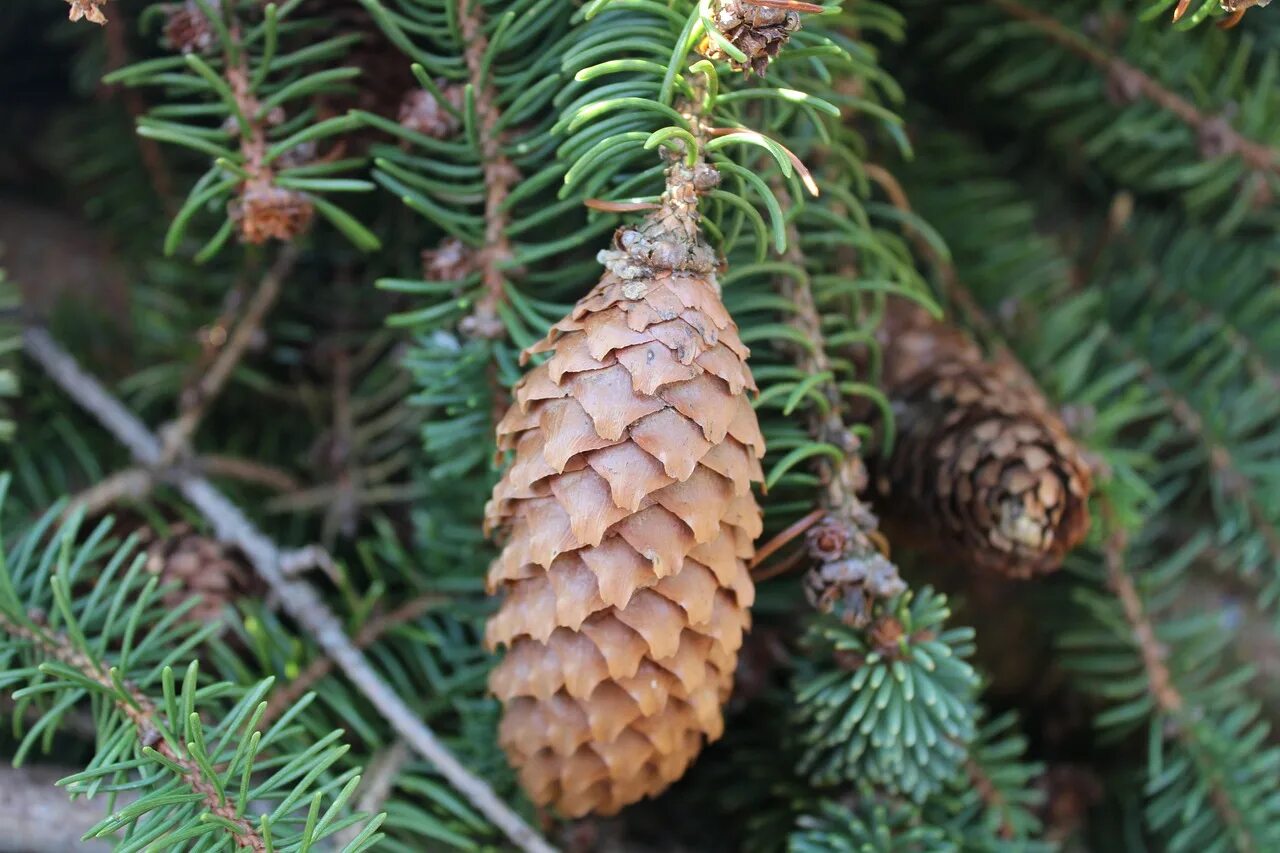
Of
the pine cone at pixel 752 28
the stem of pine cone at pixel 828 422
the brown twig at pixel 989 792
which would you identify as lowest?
the brown twig at pixel 989 792

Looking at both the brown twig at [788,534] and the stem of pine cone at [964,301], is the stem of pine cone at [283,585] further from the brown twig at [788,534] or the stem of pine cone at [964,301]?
the stem of pine cone at [964,301]

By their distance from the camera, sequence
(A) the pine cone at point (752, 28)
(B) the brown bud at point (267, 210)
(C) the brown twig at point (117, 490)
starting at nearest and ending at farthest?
(A) the pine cone at point (752, 28) → (B) the brown bud at point (267, 210) → (C) the brown twig at point (117, 490)

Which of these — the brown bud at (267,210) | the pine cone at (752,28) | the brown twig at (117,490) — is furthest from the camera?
the brown twig at (117,490)

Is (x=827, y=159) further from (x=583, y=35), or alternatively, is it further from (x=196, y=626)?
(x=196, y=626)

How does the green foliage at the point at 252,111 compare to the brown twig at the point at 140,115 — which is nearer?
the green foliage at the point at 252,111

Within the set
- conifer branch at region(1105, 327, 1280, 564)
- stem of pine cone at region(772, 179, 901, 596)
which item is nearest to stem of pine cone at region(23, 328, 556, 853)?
stem of pine cone at region(772, 179, 901, 596)

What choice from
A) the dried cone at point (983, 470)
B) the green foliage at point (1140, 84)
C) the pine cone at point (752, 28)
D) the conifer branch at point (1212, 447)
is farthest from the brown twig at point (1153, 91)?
the pine cone at point (752, 28)

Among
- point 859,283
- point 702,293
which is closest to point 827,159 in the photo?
point 859,283
